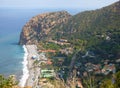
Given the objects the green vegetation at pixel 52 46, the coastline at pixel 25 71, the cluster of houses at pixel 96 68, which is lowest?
the coastline at pixel 25 71

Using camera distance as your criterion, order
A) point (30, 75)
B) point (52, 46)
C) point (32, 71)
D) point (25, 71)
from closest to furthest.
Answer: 1. point (30, 75)
2. point (32, 71)
3. point (25, 71)
4. point (52, 46)

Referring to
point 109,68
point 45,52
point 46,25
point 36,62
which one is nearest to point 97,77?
point 109,68

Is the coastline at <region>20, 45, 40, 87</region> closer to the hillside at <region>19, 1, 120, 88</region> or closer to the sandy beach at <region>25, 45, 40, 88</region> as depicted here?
the sandy beach at <region>25, 45, 40, 88</region>

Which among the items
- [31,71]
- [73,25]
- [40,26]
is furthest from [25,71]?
[40,26]

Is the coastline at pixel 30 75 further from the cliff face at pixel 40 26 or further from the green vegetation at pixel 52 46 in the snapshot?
the cliff face at pixel 40 26

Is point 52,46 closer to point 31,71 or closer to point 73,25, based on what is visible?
point 73,25

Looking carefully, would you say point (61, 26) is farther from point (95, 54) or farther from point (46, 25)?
point (95, 54)

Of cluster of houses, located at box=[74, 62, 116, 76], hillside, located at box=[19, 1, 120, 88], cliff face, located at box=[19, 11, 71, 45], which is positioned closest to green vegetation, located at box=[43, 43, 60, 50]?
hillside, located at box=[19, 1, 120, 88]

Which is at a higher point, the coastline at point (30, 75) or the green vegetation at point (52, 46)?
the green vegetation at point (52, 46)

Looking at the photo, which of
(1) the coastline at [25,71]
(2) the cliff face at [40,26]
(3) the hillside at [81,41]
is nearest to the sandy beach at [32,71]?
(1) the coastline at [25,71]
